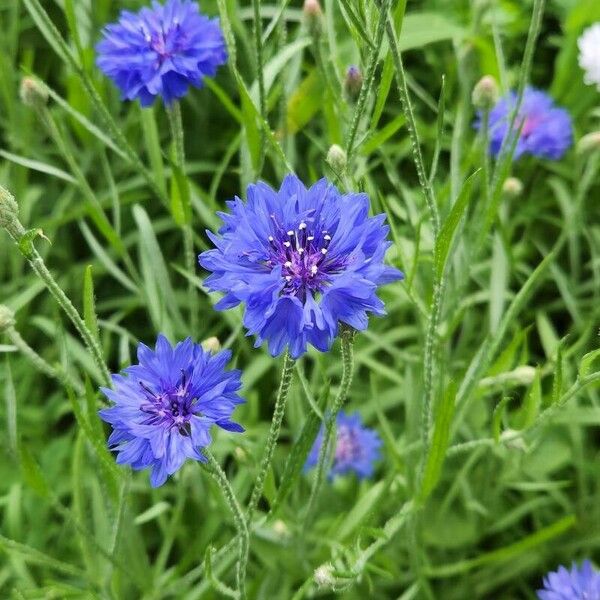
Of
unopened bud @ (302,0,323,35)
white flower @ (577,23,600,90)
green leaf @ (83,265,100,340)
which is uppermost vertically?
white flower @ (577,23,600,90)

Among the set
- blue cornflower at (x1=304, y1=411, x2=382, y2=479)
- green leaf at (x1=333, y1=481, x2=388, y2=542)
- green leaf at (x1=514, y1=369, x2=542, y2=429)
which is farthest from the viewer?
blue cornflower at (x1=304, y1=411, x2=382, y2=479)

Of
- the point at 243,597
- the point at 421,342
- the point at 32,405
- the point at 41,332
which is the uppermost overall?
the point at 41,332

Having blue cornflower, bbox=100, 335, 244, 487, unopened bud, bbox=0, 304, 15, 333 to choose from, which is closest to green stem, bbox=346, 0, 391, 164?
blue cornflower, bbox=100, 335, 244, 487

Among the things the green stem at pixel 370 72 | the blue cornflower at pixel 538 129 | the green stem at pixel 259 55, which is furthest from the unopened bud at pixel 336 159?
the blue cornflower at pixel 538 129

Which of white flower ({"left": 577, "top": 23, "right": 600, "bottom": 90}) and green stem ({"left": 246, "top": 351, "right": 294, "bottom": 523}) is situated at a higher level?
white flower ({"left": 577, "top": 23, "right": 600, "bottom": 90})

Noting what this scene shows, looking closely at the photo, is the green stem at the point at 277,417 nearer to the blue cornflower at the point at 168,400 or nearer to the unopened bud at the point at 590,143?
the blue cornflower at the point at 168,400

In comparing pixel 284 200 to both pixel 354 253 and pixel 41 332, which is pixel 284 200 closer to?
pixel 354 253

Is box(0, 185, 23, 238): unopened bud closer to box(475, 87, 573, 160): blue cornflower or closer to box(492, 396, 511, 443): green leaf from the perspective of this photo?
box(492, 396, 511, 443): green leaf

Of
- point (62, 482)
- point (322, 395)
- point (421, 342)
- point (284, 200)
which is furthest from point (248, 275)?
point (62, 482)

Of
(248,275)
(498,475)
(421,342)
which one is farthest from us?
(498,475)
